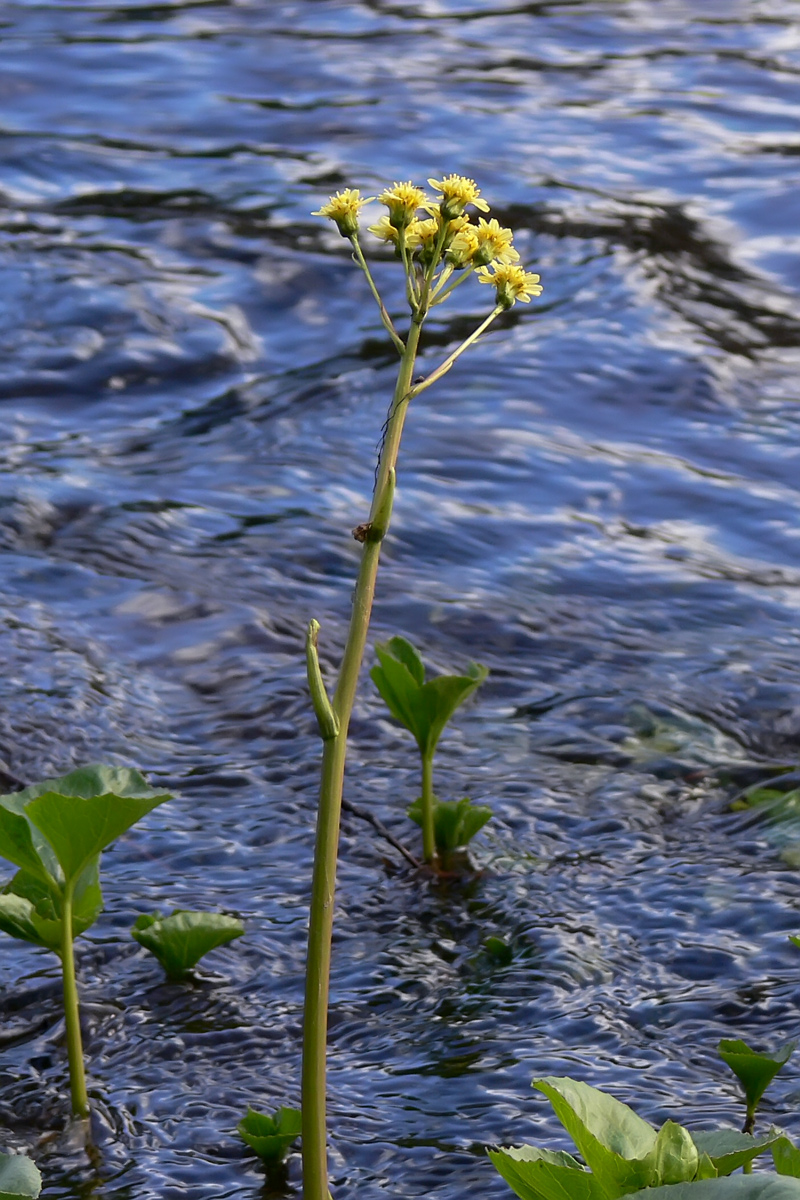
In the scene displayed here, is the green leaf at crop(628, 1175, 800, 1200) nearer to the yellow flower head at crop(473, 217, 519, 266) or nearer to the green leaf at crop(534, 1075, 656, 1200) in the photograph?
the green leaf at crop(534, 1075, 656, 1200)

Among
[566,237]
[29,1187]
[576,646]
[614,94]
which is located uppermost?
[614,94]

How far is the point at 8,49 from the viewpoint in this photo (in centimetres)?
912

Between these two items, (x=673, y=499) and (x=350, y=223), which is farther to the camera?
(x=673, y=499)

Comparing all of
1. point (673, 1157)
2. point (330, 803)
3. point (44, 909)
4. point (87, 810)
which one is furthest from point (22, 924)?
point (673, 1157)

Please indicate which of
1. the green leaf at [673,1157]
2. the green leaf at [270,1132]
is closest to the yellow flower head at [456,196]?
the green leaf at [673,1157]

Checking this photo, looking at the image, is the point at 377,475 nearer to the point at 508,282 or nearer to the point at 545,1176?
the point at 508,282

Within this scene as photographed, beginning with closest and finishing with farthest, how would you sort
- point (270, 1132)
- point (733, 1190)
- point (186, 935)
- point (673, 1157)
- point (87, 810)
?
point (733, 1190) → point (673, 1157) → point (87, 810) → point (270, 1132) → point (186, 935)

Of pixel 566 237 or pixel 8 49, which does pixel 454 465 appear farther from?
pixel 8 49

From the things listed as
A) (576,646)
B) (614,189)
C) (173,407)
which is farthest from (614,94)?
(576,646)

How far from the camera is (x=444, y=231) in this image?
66.5 inches

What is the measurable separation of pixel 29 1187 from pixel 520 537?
3306mm

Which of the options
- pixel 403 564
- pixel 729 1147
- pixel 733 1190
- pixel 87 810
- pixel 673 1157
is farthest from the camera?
pixel 403 564

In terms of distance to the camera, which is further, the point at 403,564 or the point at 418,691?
the point at 403,564

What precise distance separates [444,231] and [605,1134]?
3.21ft
